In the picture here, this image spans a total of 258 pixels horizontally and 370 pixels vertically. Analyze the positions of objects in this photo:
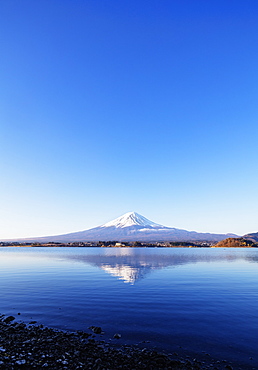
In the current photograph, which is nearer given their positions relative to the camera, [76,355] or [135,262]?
[76,355]

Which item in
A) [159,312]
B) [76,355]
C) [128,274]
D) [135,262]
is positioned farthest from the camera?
[135,262]

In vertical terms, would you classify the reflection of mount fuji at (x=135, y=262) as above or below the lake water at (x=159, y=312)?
below

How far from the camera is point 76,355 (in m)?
12.9

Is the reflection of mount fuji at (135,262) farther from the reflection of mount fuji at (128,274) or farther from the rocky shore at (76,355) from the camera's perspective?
the rocky shore at (76,355)

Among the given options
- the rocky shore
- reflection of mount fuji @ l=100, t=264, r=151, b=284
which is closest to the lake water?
the rocky shore

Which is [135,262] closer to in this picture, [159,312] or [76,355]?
[159,312]

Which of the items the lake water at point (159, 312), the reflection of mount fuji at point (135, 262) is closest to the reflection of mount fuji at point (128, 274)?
the reflection of mount fuji at point (135, 262)

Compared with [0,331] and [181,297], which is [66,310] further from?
[181,297]

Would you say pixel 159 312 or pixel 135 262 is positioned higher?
pixel 159 312

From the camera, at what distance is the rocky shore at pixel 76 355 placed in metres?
11.9

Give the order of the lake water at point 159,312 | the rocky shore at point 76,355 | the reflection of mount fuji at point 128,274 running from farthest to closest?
the reflection of mount fuji at point 128,274 < the lake water at point 159,312 < the rocky shore at point 76,355

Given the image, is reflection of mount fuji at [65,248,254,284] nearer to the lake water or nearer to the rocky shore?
the lake water

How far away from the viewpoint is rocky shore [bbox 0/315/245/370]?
1192 centimetres

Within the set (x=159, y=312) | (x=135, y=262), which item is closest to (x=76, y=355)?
(x=159, y=312)
